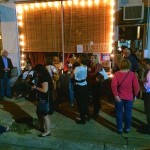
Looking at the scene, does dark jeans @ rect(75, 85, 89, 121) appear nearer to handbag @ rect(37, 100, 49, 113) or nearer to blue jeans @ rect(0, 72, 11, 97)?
handbag @ rect(37, 100, 49, 113)

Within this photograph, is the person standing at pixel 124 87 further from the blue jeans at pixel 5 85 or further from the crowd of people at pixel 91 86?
the blue jeans at pixel 5 85

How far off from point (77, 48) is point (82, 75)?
3035 mm

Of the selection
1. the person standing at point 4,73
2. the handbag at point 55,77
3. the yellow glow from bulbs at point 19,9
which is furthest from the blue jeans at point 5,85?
the yellow glow from bulbs at point 19,9

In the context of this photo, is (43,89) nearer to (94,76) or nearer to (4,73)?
(94,76)

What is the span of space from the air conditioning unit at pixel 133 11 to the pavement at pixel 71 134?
116 inches

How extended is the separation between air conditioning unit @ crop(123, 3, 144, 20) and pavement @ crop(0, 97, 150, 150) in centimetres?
294

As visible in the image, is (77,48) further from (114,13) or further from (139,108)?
(139,108)

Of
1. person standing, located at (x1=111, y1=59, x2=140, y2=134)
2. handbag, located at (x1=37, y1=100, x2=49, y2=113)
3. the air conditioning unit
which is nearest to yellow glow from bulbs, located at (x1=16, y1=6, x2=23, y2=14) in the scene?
the air conditioning unit

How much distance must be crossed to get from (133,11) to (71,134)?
445 centimetres

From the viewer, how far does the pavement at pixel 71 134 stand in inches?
192

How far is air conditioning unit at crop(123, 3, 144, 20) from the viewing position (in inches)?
283

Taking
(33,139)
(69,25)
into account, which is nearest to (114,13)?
(69,25)

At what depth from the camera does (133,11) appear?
7281 millimetres

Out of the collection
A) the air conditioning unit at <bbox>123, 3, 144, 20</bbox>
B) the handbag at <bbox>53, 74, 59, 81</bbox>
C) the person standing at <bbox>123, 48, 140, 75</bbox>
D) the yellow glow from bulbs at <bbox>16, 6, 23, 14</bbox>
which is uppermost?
the yellow glow from bulbs at <bbox>16, 6, 23, 14</bbox>
